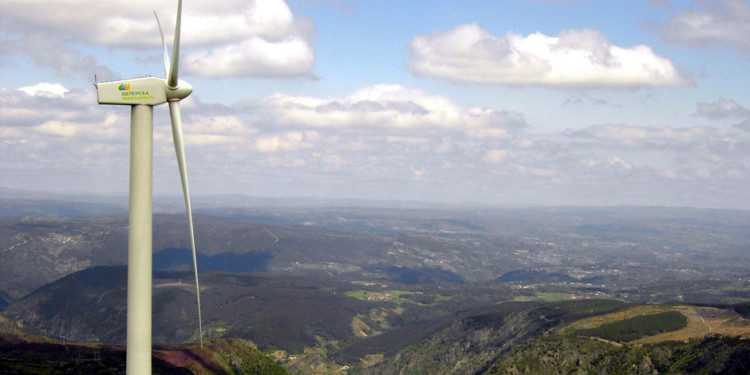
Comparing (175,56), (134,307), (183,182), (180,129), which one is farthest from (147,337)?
(175,56)

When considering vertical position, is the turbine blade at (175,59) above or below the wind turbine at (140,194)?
above

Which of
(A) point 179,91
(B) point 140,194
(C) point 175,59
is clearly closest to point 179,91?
(A) point 179,91

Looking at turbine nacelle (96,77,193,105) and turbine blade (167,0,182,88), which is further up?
turbine blade (167,0,182,88)

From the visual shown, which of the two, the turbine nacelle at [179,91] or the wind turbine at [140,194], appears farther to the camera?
the turbine nacelle at [179,91]

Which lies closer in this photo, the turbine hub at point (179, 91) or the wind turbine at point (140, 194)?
the wind turbine at point (140, 194)

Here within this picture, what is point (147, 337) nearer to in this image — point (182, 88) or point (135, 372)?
point (135, 372)
